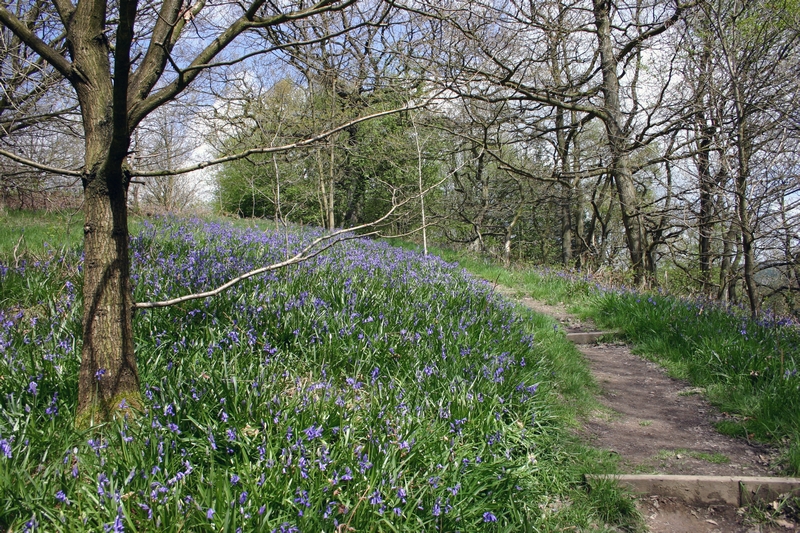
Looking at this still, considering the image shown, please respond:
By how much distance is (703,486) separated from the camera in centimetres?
334

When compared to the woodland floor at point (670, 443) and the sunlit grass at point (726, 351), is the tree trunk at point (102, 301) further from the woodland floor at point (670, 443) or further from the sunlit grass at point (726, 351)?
the sunlit grass at point (726, 351)

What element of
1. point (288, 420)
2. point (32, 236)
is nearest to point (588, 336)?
point (288, 420)

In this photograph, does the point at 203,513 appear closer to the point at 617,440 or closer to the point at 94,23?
the point at 94,23

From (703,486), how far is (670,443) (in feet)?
2.40

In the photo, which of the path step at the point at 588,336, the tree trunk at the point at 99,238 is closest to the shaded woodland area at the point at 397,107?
the tree trunk at the point at 99,238

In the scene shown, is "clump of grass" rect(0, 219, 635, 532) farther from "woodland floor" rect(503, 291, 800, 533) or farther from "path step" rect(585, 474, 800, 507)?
"woodland floor" rect(503, 291, 800, 533)

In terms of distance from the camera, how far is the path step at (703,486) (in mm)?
3291

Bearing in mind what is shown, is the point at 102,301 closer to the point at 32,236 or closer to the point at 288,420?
the point at 288,420

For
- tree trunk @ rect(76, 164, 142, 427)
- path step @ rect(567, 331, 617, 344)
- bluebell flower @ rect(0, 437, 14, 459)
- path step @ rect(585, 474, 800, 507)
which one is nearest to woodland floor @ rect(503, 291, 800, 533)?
path step @ rect(585, 474, 800, 507)

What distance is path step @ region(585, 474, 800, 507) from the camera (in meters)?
3.29

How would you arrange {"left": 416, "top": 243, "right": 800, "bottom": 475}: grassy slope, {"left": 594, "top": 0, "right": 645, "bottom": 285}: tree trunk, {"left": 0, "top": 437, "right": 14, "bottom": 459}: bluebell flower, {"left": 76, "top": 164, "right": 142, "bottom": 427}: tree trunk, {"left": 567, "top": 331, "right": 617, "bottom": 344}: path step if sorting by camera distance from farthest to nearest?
{"left": 594, "top": 0, "right": 645, "bottom": 285}: tree trunk, {"left": 567, "top": 331, "right": 617, "bottom": 344}: path step, {"left": 416, "top": 243, "right": 800, "bottom": 475}: grassy slope, {"left": 76, "top": 164, "right": 142, "bottom": 427}: tree trunk, {"left": 0, "top": 437, "right": 14, "bottom": 459}: bluebell flower

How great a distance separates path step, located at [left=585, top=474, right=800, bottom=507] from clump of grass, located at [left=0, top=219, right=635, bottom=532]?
0.20 metres

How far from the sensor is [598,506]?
3178 mm

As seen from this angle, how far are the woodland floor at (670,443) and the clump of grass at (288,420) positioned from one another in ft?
0.99
